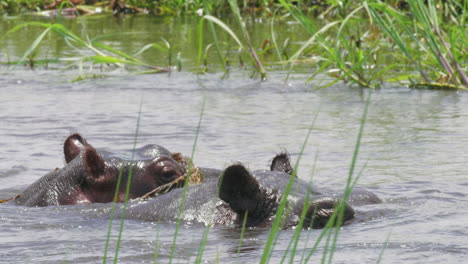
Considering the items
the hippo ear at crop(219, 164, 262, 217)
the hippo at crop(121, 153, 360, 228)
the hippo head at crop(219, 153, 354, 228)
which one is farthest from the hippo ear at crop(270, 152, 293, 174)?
the hippo ear at crop(219, 164, 262, 217)

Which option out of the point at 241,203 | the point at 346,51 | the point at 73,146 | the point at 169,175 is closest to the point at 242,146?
the point at 73,146

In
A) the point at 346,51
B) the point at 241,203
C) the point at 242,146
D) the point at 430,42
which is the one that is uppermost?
the point at 430,42

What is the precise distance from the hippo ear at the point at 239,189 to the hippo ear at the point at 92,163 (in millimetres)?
717

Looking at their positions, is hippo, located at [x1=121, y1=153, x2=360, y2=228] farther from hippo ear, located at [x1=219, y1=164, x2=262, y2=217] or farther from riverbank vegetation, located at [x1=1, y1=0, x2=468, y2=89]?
riverbank vegetation, located at [x1=1, y1=0, x2=468, y2=89]

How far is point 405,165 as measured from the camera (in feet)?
16.5

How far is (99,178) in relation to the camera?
406 cm

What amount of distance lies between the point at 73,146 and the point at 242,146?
1.45 meters

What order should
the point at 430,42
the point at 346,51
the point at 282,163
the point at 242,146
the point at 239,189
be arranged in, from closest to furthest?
1. the point at 239,189
2. the point at 282,163
3. the point at 242,146
4. the point at 430,42
5. the point at 346,51

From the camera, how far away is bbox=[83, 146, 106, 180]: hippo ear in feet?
13.2

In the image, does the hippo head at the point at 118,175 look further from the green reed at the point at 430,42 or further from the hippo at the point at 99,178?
the green reed at the point at 430,42

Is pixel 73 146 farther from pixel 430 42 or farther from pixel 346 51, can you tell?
pixel 346 51

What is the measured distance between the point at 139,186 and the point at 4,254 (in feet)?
2.64

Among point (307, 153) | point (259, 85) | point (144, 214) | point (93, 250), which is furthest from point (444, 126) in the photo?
point (93, 250)

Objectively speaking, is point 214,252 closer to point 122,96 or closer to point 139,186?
point 139,186
